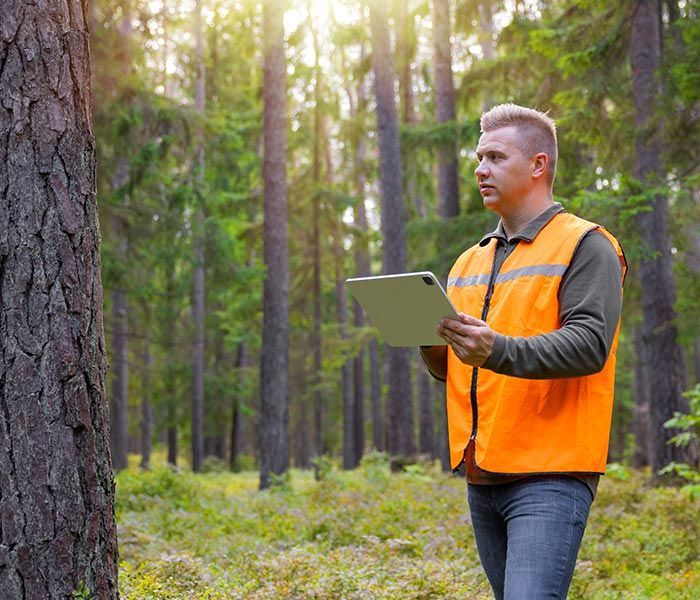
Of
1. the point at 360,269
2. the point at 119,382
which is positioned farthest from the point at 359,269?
the point at 119,382

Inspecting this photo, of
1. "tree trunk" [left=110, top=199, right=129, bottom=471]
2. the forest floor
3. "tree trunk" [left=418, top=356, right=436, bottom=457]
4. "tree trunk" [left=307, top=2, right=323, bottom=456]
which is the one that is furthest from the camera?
"tree trunk" [left=307, top=2, right=323, bottom=456]

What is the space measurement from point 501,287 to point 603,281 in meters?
0.39

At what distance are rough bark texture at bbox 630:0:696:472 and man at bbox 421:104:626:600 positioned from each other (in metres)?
9.00

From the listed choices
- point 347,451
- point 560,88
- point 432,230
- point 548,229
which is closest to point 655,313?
point 560,88

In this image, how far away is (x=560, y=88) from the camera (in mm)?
14156

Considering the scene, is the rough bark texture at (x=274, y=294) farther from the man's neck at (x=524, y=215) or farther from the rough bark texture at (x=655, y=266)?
the man's neck at (x=524, y=215)

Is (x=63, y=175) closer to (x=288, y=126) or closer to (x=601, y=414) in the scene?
(x=601, y=414)

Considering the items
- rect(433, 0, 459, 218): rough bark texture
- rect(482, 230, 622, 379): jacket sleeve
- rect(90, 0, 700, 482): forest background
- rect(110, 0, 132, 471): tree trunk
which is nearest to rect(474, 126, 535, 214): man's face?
rect(482, 230, 622, 379): jacket sleeve

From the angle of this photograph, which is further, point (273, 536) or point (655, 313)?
point (655, 313)

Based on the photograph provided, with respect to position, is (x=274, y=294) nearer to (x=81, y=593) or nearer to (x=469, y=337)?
(x=81, y=593)

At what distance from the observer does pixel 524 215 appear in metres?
3.22

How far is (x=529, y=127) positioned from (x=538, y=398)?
99 centimetres

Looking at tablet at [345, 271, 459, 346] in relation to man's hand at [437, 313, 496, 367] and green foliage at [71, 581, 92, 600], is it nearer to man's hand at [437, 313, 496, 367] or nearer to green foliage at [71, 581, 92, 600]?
man's hand at [437, 313, 496, 367]

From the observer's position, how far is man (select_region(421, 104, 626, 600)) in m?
2.76
